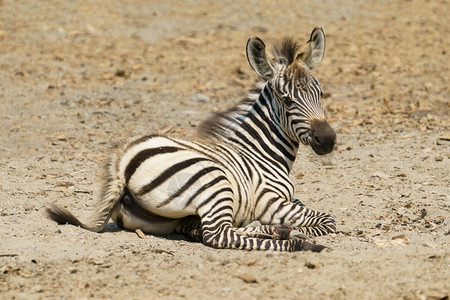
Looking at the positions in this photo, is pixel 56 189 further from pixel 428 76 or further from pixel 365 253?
pixel 428 76

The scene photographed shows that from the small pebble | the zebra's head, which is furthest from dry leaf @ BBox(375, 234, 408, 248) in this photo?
the small pebble

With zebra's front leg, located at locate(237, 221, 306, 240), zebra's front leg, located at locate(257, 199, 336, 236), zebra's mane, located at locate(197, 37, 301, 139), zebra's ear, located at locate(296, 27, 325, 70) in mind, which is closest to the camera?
zebra's front leg, located at locate(237, 221, 306, 240)

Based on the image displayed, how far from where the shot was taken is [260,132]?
327 inches

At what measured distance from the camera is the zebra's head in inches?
307

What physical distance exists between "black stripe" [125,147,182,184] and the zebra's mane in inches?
34.8

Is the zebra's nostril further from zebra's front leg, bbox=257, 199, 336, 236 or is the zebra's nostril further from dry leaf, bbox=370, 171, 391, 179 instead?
dry leaf, bbox=370, 171, 391, 179

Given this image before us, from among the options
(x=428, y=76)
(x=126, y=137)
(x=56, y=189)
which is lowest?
(x=56, y=189)

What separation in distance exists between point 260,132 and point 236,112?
389mm

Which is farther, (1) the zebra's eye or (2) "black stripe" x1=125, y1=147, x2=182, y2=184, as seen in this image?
(1) the zebra's eye

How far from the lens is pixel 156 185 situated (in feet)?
24.1

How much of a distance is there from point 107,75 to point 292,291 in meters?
10.9

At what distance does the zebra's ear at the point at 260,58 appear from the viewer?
8.10 metres

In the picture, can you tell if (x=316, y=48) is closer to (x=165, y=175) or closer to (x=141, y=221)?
(x=165, y=175)

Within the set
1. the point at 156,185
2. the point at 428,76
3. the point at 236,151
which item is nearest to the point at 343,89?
the point at 428,76
